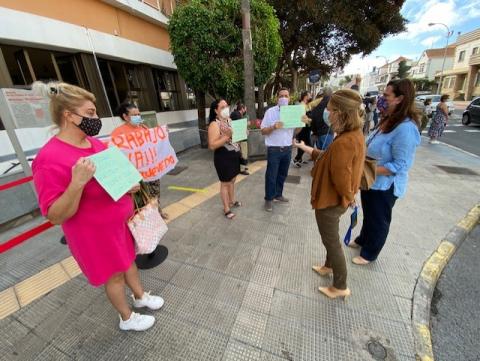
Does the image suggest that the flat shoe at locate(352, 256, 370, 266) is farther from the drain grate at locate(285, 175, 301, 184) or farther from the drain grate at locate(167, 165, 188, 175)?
the drain grate at locate(167, 165, 188, 175)

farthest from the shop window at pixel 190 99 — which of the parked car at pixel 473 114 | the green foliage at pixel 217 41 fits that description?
the parked car at pixel 473 114

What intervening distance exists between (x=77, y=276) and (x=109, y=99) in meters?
5.99

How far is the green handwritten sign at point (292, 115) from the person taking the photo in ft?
10.9

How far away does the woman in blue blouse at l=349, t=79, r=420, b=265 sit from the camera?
6.71 feet

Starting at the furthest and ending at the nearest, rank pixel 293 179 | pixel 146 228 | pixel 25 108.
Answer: pixel 293 179, pixel 25 108, pixel 146 228

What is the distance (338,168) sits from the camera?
1.73 meters

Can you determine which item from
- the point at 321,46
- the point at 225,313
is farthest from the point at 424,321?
the point at 321,46

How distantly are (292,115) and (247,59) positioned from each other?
11.4ft

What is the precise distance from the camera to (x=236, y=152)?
343cm

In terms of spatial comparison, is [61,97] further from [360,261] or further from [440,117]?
[440,117]

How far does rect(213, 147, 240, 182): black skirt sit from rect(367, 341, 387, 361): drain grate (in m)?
2.49

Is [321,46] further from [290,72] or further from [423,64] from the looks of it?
[423,64]

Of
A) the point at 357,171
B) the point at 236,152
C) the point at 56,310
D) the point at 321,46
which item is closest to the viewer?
the point at 357,171

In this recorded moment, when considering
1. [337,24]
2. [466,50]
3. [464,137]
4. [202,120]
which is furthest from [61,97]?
[466,50]
